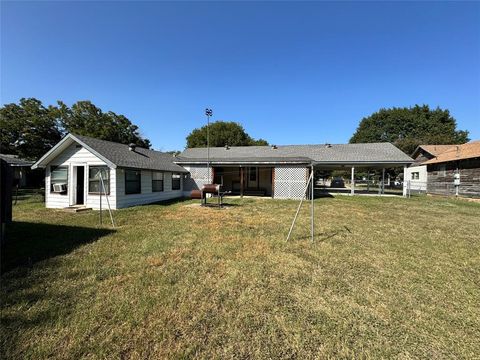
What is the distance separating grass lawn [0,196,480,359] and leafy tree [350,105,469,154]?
4703 centimetres

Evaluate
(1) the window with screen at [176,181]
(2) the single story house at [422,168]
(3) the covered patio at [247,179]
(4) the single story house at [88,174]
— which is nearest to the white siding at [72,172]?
(4) the single story house at [88,174]

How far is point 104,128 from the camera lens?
93.1 feet

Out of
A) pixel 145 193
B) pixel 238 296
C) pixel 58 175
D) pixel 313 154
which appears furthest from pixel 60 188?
pixel 313 154

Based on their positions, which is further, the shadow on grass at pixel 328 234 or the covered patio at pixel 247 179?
the covered patio at pixel 247 179

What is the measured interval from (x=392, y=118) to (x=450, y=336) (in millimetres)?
57305

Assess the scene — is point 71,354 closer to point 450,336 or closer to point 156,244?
point 156,244

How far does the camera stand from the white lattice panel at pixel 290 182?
1638cm

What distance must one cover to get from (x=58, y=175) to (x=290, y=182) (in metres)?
14.2

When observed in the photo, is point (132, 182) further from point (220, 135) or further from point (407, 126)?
point (407, 126)

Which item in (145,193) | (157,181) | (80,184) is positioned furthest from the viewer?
(157,181)

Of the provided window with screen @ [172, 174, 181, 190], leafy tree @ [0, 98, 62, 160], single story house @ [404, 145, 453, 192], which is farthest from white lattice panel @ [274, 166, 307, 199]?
leafy tree @ [0, 98, 62, 160]

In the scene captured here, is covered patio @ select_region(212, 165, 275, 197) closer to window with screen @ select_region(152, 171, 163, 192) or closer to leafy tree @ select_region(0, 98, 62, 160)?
window with screen @ select_region(152, 171, 163, 192)

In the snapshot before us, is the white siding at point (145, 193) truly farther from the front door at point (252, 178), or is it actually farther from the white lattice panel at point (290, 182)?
the white lattice panel at point (290, 182)

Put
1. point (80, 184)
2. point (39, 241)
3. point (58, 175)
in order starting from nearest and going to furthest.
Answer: point (39, 241) → point (58, 175) → point (80, 184)
